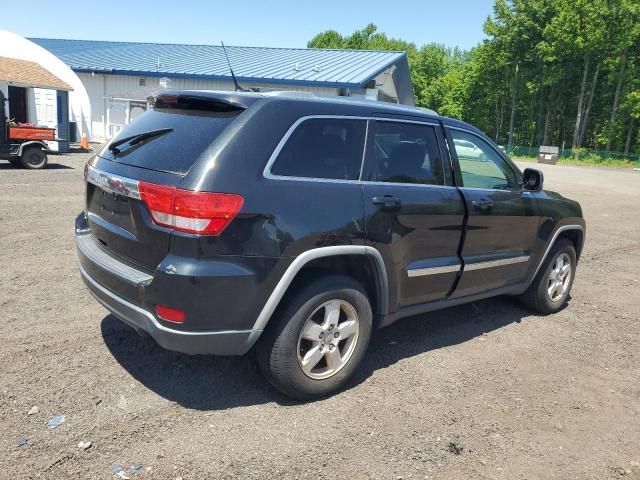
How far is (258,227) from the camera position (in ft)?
9.48

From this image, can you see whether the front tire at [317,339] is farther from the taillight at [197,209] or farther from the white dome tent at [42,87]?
the white dome tent at [42,87]

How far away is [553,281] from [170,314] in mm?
4143

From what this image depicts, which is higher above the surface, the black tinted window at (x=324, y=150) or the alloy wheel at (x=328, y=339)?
the black tinted window at (x=324, y=150)

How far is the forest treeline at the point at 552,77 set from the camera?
43781 mm

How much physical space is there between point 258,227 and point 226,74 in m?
24.8

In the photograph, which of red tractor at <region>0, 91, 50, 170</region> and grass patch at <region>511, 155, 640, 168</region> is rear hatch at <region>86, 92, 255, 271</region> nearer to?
red tractor at <region>0, 91, 50, 170</region>

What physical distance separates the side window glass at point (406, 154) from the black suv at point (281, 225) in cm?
1

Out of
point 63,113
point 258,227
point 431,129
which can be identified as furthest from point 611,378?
point 63,113

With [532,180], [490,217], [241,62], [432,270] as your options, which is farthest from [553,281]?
[241,62]

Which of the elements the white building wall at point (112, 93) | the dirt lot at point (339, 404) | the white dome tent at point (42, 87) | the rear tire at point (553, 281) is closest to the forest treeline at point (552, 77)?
the white building wall at point (112, 93)

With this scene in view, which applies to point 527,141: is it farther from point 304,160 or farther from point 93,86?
point 304,160

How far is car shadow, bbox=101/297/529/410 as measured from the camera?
3389mm

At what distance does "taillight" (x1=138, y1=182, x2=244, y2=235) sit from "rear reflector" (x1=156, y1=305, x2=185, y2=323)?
0.45 metres

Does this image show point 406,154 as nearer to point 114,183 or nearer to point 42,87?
point 114,183
